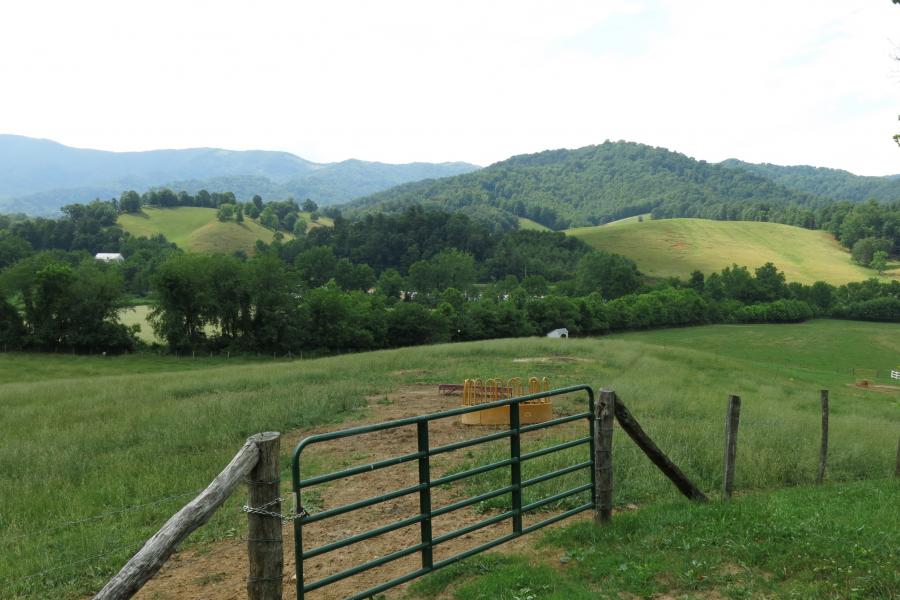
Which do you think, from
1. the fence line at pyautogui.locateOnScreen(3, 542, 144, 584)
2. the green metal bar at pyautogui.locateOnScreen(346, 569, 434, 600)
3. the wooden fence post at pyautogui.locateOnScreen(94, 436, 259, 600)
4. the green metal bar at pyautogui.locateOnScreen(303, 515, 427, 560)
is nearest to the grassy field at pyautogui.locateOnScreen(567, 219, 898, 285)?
the fence line at pyautogui.locateOnScreen(3, 542, 144, 584)

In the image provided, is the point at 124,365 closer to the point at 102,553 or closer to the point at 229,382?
the point at 229,382

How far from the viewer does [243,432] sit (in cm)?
1423

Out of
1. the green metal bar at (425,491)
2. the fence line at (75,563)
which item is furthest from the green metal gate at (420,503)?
the fence line at (75,563)

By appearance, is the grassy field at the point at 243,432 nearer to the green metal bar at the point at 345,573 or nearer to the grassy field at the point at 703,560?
the grassy field at the point at 703,560

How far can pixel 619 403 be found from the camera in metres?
7.32

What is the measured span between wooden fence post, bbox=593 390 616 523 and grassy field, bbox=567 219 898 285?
436 ft

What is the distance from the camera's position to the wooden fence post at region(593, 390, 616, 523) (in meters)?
7.26

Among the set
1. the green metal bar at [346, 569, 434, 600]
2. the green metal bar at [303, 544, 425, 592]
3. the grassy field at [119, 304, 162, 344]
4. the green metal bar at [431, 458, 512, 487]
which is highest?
the green metal bar at [431, 458, 512, 487]

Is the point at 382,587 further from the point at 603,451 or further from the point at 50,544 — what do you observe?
the point at 50,544

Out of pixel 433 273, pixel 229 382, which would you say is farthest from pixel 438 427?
pixel 433 273

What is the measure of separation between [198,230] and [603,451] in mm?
184904

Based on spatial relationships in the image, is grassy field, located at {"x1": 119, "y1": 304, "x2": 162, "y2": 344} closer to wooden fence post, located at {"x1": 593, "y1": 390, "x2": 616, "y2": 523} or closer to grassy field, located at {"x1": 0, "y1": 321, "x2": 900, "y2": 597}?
grassy field, located at {"x1": 0, "y1": 321, "x2": 900, "y2": 597}

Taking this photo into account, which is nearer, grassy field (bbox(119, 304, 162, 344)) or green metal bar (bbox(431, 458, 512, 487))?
green metal bar (bbox(431, 458, 512, 487))

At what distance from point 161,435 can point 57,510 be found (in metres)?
5.15
